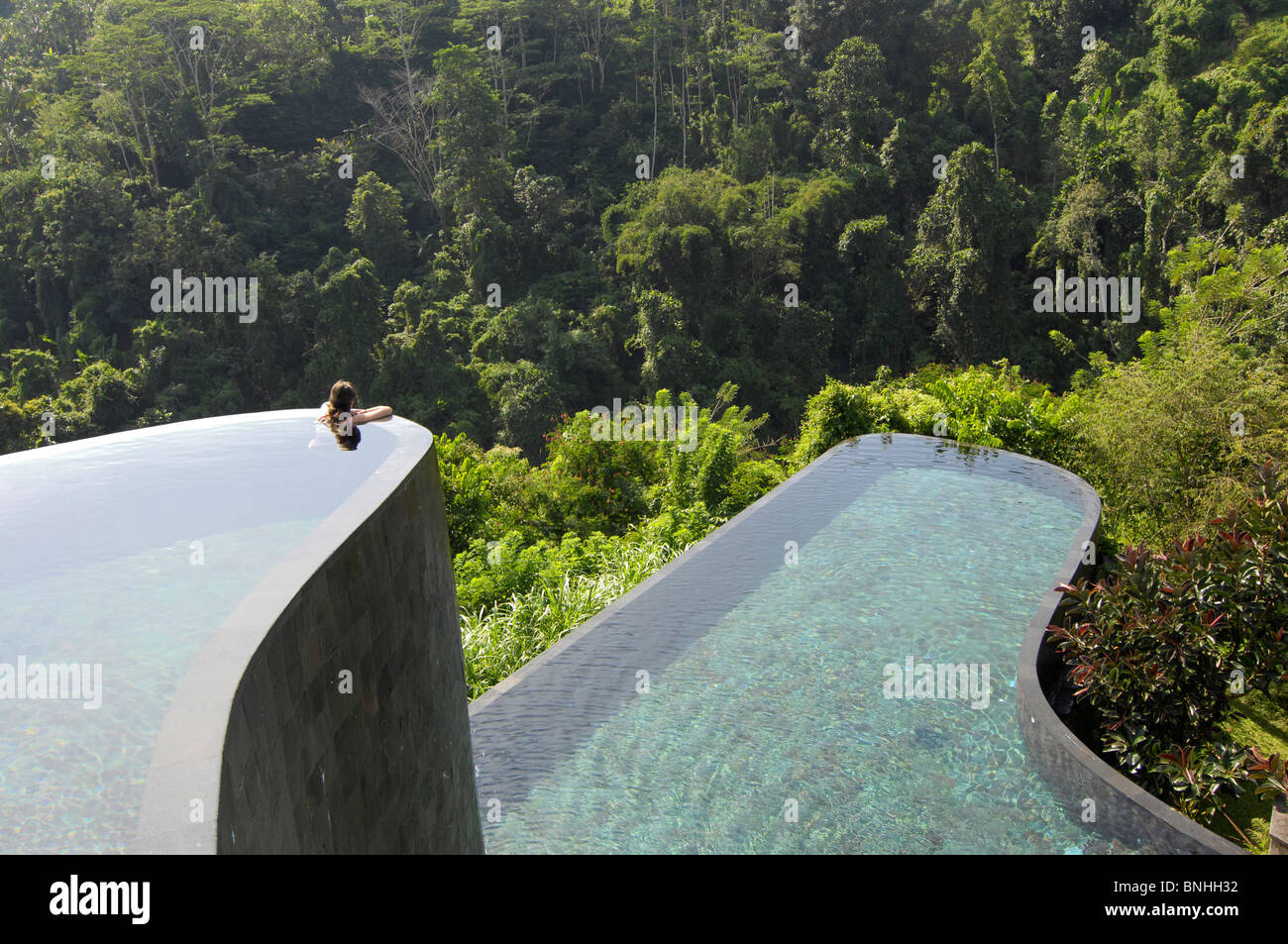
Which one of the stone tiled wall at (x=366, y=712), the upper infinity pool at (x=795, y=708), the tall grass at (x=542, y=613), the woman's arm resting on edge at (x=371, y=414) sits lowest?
the tall grass at (x=542, y=613)

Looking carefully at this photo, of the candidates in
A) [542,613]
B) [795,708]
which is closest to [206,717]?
[795,708]

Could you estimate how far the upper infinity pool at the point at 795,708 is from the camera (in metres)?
3.86

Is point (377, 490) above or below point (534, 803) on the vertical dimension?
above

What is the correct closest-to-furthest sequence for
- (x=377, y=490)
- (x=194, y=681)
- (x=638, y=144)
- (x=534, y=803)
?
(x=194, y=681) → (x=377, y=490) → (x=534, y=803) → (x=638, y=144)

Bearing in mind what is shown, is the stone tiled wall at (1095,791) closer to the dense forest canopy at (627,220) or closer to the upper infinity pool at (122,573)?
the upper infinity pool at (122,573)

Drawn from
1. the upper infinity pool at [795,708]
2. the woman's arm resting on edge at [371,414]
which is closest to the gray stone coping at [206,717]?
the woman's arm resting on edge at [371,414]

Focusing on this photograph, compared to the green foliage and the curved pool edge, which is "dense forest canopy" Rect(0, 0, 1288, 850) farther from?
the green foliage

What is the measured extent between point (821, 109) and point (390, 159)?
1331cm

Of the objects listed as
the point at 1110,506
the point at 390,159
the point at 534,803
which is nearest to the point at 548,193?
the point at 390,159

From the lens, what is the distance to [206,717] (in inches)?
71.9

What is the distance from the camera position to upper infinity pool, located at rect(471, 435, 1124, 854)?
152 inches

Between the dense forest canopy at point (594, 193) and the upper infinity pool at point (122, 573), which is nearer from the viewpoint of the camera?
the upper infinity pool at point (122, 573)
